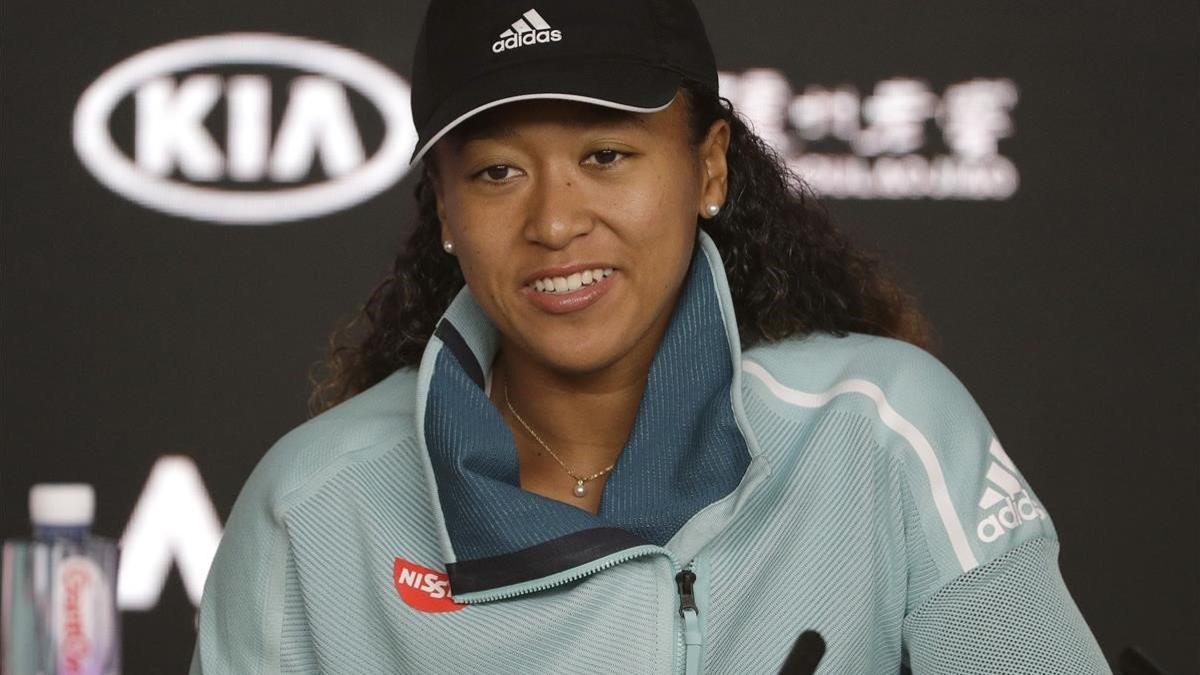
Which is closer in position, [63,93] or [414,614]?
[414,614]

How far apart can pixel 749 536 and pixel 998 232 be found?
157 cm

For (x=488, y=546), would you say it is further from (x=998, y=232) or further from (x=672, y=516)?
(x=998, y=232)

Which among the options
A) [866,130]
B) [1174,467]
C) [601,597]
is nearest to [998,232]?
[866,130]

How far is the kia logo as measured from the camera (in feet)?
8.96

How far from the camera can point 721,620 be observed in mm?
1338

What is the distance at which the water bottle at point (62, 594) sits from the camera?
986mm

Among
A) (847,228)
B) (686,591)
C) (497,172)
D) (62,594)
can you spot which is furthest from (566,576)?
(847,228)

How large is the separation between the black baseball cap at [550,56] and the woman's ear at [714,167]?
12 cm

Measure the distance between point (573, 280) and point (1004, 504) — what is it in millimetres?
387

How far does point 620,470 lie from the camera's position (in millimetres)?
1440

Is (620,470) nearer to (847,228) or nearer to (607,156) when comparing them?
(607,156)

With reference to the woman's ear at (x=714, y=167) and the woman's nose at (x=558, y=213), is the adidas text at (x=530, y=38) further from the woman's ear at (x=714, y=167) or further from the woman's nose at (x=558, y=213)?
the woman's ear at (x=714, y=167)

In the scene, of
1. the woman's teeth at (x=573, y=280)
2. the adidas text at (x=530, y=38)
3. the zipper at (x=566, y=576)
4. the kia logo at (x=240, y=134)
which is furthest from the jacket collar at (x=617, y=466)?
the kia logo at (x=240, y=134)

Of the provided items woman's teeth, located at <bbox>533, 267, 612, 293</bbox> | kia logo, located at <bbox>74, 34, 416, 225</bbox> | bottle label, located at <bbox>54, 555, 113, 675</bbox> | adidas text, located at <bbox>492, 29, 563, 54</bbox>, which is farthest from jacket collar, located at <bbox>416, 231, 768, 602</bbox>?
kia logo, located at <bbox>74, 34, 416, 225</bbox>
